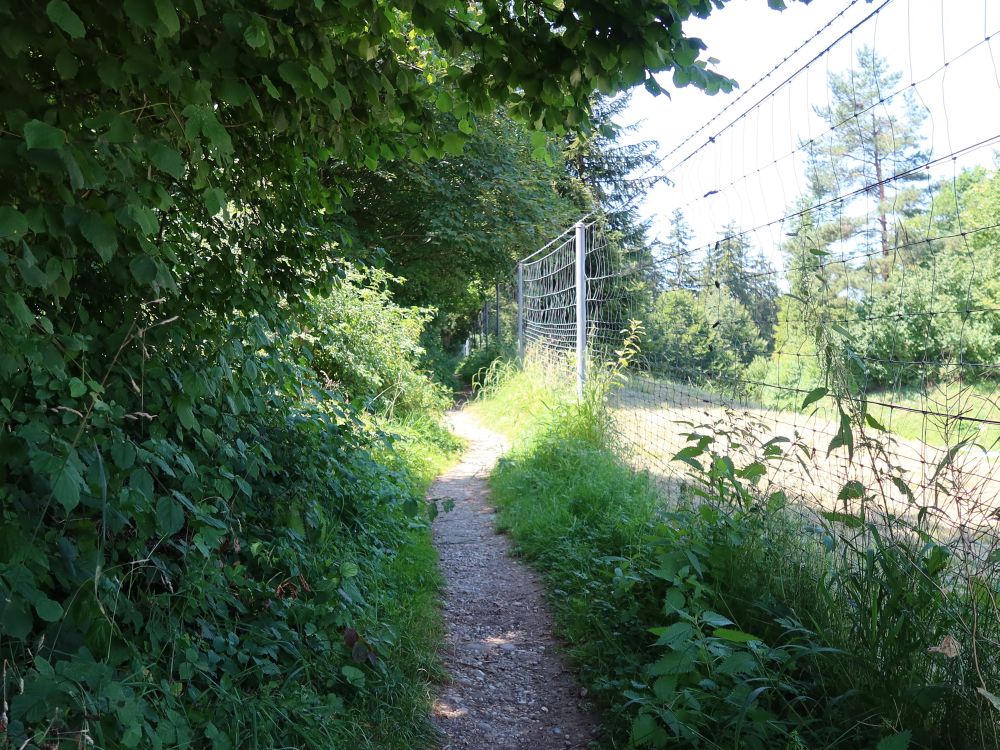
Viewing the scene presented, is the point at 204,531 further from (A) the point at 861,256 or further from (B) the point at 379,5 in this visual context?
(A) the point at 861,256

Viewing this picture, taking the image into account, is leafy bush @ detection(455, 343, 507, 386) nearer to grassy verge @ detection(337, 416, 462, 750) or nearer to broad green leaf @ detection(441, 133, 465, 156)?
grassy verge @ detection(337, 416, 462, 750)

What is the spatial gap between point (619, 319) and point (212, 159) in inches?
177

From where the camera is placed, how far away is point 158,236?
108 inches

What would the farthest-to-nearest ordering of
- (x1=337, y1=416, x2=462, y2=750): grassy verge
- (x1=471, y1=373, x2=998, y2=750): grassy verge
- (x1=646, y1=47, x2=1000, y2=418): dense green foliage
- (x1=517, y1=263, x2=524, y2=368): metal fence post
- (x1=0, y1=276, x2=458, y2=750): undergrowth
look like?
1. (x1=517, y1=263, x2=524, y2=368): metal fence post
2. (x1=337, y1=416, x2=462, y2=750): grassy verge
3. (x1=646, y1=47, x2=1000, y2=418): dense green foliage
4. (x1=471, y1=373, x2=998, y2=750): grassy verge
5. (x1=0, y1=276, x2=458, y2=750): undergrowth

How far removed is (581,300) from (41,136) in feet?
20.1

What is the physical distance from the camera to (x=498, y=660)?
371cm

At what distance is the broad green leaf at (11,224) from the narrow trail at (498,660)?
234 cm

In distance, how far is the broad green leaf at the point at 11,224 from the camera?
1706mm

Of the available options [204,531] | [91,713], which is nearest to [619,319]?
[204,531]

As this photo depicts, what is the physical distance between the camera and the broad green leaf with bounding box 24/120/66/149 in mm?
1684

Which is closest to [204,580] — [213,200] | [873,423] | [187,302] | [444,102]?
[187,302]

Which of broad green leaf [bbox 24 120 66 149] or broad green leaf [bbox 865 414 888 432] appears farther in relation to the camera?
broad green leaf [bbox 865 414 888 432]

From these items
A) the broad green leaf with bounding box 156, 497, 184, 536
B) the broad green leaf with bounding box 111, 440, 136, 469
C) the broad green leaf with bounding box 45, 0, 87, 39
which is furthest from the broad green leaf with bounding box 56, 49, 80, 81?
the broad green leaf with bounding box 156, 497, 184, 536

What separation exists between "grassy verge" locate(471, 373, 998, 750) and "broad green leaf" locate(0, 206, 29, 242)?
2244 mm
